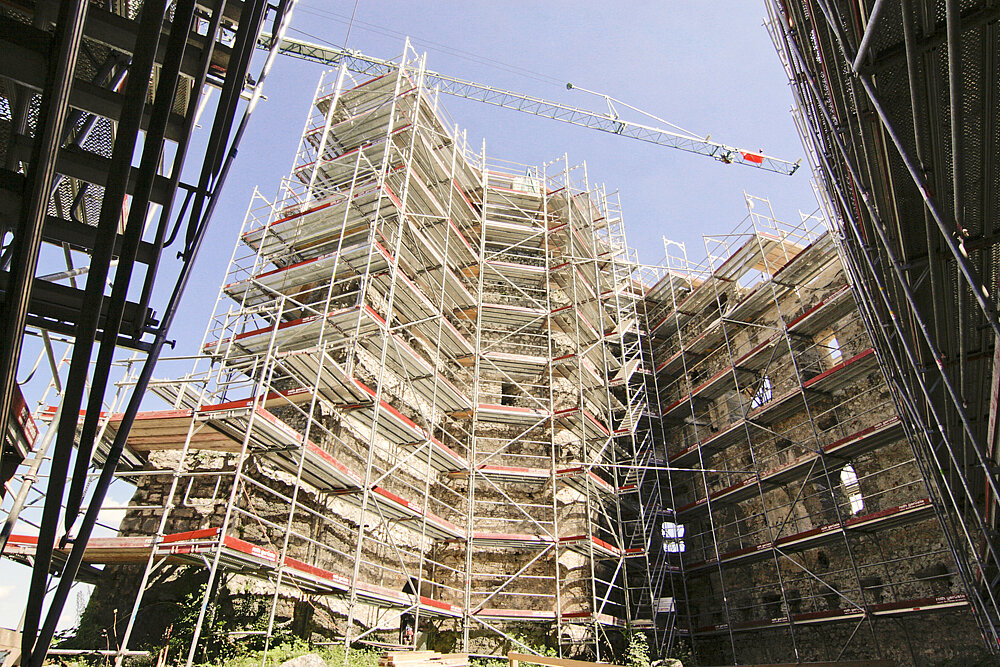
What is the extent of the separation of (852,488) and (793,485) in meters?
1.32

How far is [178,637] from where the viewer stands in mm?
8102

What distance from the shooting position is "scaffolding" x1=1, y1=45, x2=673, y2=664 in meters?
9.41

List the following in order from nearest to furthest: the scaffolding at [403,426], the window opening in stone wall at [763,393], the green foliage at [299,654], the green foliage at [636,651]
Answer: the green foliage at [299,654]
the scaffolding at [403,426]
the green foliage at [636,651]
the window opening in stone wall at [763,393]

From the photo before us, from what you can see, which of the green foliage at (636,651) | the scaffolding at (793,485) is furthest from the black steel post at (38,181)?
the green foliage at (636,651)

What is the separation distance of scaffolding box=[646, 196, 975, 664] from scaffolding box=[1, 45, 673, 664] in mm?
1759

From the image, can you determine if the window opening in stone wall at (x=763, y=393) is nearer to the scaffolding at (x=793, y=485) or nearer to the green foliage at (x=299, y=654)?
the scaffolding at (x=793, y=485)

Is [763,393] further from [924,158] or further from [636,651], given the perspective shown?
[924,158]

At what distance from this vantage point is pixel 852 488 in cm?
1398

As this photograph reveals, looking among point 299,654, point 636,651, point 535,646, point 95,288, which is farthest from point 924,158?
point 535,646

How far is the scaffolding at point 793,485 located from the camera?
487 inches

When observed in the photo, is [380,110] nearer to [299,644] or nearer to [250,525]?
[250,525]

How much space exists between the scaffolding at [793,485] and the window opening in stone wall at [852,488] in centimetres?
5

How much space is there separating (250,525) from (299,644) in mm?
2102

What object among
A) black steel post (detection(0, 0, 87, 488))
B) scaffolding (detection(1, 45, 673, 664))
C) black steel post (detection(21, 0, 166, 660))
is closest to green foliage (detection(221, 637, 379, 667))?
scaffolding (detection(1, 45, 673, 664))
